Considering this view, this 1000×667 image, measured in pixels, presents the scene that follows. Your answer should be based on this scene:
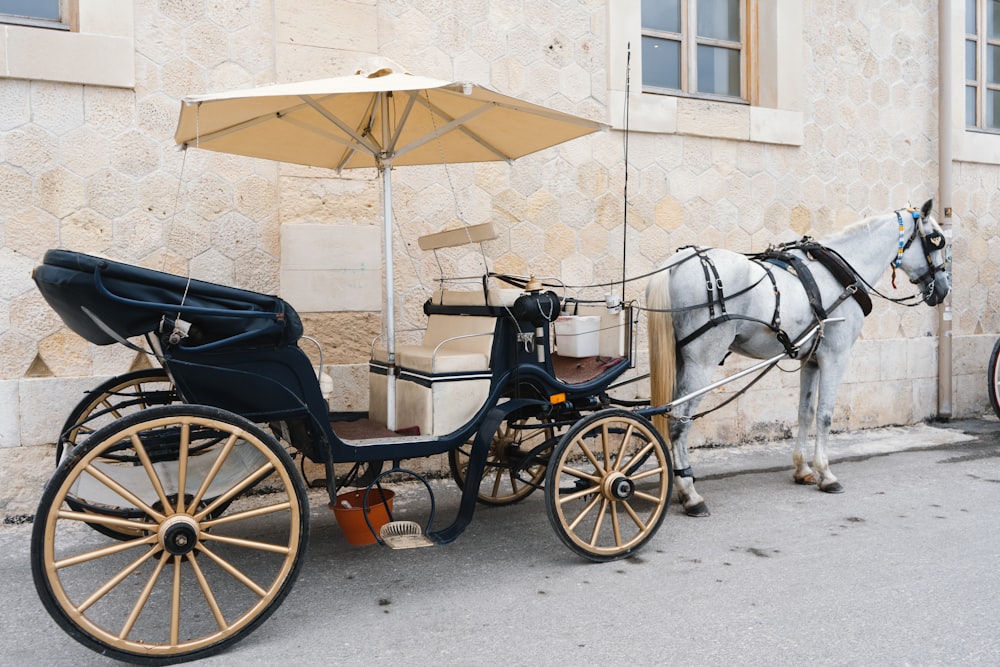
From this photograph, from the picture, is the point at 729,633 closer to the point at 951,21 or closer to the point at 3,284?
the point at 3,284

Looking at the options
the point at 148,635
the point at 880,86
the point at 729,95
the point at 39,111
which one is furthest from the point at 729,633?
the point at 880,86

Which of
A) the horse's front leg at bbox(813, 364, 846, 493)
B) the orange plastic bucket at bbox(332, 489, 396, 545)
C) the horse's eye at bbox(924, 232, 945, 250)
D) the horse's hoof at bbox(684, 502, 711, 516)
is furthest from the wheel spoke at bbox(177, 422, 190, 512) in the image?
the horse's eye at bbox(924, 232, 945, 250)

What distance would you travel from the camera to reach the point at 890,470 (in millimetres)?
5707

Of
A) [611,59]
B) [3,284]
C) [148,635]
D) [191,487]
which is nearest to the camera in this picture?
[148,635]

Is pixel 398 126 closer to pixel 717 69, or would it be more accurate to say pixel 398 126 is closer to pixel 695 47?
pixel 695 47

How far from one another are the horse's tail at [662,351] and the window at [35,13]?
145 inches

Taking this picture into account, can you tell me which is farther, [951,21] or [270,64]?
[951,21]

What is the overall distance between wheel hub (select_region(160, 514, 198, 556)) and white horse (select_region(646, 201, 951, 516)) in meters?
2.55

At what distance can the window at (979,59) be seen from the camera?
314 inches

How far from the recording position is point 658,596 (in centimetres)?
335

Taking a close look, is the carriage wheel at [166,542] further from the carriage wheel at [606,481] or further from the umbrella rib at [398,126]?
the umbrella rib at [398,126]

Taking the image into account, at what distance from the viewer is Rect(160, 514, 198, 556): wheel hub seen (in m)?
2.73

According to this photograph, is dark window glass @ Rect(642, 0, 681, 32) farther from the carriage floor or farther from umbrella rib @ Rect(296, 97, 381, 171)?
the carriage floor

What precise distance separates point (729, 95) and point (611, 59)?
1.45 metres
